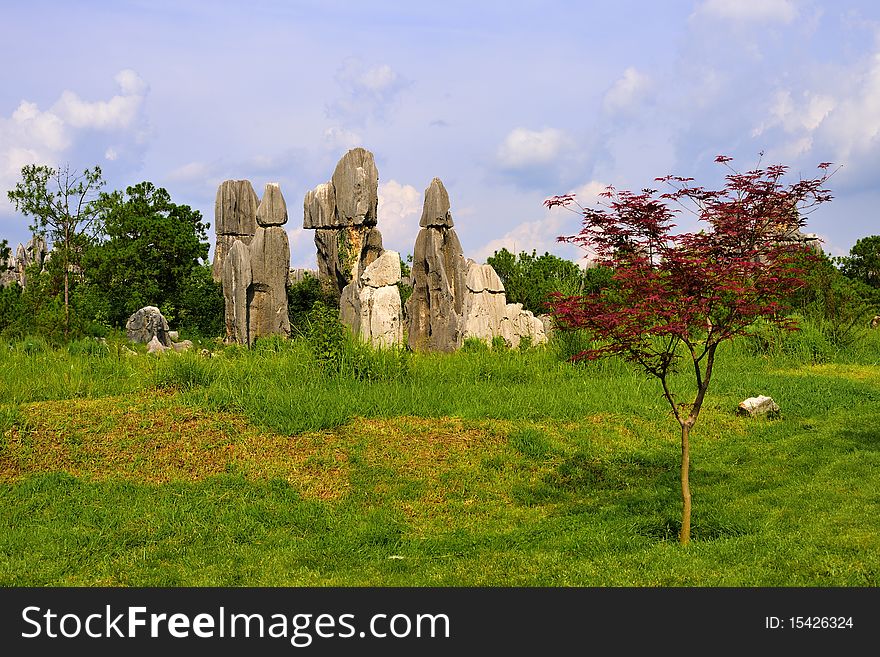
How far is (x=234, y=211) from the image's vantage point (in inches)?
934

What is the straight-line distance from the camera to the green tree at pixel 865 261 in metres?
28.7

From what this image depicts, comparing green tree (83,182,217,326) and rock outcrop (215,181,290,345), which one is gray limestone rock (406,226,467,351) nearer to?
rock outcrop (215,181,290,345)

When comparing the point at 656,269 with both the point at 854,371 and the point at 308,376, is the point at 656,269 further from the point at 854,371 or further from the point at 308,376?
the point at 854,371

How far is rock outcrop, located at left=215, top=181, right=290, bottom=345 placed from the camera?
675 inches

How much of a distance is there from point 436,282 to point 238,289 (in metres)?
4.41

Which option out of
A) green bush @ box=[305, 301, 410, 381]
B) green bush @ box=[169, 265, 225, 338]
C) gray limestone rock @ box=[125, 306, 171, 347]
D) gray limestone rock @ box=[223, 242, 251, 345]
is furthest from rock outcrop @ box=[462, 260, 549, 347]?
green bush @ box=[169, 265, 225, 338]

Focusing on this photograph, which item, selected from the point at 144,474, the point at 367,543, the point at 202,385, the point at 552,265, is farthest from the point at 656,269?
the point at 552,265

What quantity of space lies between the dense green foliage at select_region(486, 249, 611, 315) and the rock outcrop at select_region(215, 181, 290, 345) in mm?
9481

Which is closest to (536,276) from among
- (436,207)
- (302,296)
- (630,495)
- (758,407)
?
(302,296)

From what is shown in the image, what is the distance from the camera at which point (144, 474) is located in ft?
25.1

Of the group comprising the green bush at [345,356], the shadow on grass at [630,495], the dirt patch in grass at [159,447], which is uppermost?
the green bush at [345,356]

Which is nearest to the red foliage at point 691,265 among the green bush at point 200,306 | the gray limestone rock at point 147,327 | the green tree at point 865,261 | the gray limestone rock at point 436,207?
the gray limestone rock at point 436,207

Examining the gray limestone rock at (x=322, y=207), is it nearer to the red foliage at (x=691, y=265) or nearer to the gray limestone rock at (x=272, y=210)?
the gray limestone rock at (x=272, y=210)

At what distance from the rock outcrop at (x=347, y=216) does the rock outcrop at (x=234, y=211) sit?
147 inches
